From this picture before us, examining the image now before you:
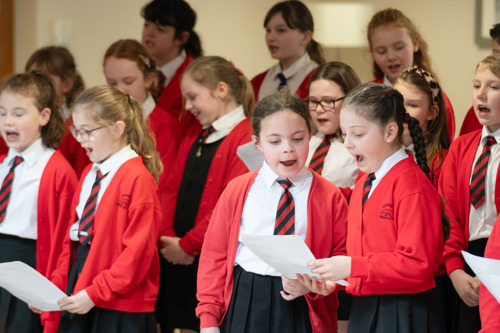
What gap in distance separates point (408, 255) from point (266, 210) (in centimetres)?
54

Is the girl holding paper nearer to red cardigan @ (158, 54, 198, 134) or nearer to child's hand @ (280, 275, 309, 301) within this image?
child's hand @ (280, 275, 309, 301)

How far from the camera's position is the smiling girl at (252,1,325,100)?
3.78 meters

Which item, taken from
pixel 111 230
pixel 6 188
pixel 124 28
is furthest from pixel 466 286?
pixel 124 28

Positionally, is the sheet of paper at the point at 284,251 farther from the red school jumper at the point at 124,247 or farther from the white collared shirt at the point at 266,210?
the red school jumper at the point at 124,247

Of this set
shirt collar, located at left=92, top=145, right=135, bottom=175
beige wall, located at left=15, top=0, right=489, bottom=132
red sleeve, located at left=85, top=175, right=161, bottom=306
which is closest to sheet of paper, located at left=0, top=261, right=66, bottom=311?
red sleeve, located at left=85, top=175, right=161, bottom=306

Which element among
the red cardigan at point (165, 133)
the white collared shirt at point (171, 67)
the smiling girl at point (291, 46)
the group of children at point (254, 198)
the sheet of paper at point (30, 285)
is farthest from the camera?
the white collared shirt at point (171, 67)

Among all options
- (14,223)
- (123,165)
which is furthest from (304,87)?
(14,223)

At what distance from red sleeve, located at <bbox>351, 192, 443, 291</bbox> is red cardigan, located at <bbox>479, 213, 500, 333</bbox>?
0.59 feet

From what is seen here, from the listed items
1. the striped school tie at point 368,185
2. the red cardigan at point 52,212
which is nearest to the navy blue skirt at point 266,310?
the striped school tie at point 368,185

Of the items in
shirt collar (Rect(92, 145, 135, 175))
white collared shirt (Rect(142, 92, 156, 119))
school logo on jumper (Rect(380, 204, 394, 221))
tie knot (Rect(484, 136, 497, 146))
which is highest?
white collared shirt (Rect(142, 92, 156, 119))

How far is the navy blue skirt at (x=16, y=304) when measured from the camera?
2.99 meters

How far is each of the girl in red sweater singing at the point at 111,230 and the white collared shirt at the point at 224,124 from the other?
453 millimetres

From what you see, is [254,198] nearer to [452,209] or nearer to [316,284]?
[316,284]

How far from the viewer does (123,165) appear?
2758 mm
